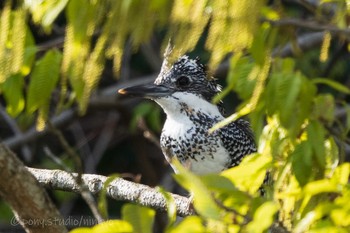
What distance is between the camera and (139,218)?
1.78m

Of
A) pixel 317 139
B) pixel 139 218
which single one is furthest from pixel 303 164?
pixel 139 218

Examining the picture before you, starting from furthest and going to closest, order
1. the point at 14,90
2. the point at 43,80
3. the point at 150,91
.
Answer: the point at 150,91
the point at 14,90
the point at 43,80

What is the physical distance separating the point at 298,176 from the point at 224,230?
0.70m

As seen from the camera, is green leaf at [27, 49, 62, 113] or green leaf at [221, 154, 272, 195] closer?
green leaf at [221, 154, 272, 195]

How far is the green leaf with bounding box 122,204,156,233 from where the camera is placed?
176 cm

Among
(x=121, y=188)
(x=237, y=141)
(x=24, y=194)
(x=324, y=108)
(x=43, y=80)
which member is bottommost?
(x=237, y=141)

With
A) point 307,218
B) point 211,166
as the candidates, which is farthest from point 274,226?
point 211,166

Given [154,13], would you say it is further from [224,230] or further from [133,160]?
[133,160]

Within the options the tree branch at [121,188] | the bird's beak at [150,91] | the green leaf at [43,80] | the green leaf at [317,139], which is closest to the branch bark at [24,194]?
the green leaf at [43,80]

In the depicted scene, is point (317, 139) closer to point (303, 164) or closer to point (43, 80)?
point (303, 164)

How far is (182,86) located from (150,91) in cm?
24

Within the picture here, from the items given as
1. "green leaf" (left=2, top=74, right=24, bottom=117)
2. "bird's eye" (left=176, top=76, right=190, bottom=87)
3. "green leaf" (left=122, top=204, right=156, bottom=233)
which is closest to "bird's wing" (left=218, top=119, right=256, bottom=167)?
"bird's eye" (left=176, top=76, right=190, bottom=87)

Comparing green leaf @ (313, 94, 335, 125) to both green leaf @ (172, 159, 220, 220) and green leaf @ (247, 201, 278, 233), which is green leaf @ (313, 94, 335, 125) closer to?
green leaf @ (247, 201, 278, 233)

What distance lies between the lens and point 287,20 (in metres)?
2.29
